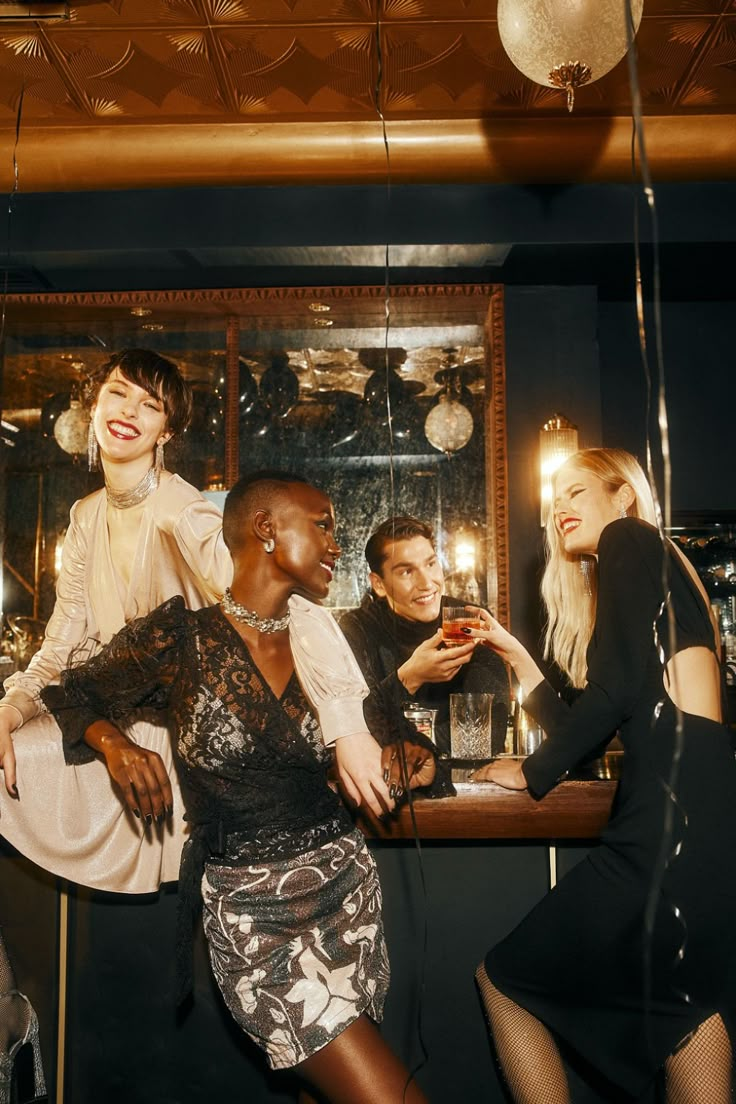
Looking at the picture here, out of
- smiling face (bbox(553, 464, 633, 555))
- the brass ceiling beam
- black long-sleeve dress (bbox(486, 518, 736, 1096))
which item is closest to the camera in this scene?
black long-sleeve dress (bbox(486, 518, 736, 1096))

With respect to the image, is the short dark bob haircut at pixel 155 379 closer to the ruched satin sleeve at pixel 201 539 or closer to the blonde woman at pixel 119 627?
the blonde woman at pixel 119 627

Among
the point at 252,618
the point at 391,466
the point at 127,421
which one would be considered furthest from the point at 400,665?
the point at 127,421

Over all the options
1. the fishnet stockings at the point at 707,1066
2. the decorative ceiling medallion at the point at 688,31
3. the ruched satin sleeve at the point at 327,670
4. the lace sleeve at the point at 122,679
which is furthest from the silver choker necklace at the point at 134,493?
the fishnet stockings at the point at 707,1066

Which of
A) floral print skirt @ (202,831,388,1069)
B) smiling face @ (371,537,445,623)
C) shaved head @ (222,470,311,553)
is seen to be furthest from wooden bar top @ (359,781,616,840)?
shaved head @ (222,470,311,553)

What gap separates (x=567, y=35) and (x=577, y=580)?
1455mm

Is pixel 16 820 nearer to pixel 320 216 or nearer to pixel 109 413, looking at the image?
pixel 109 413

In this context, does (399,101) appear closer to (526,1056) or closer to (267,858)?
(267,858)

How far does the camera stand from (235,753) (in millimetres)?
2156

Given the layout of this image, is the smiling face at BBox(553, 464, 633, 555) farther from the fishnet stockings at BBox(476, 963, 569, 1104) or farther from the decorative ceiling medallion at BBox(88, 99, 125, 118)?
the decorative ceiling medallion at BBox(88, 99, 125, 118)

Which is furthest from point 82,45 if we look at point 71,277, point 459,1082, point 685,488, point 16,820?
point 459,1082

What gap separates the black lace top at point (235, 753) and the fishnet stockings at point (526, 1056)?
26.0 inches

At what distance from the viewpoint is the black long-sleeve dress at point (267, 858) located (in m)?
2.04

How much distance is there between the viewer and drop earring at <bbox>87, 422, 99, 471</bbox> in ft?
9.19

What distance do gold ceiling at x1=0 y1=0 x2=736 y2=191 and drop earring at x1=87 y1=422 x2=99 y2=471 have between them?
0.80 metres
